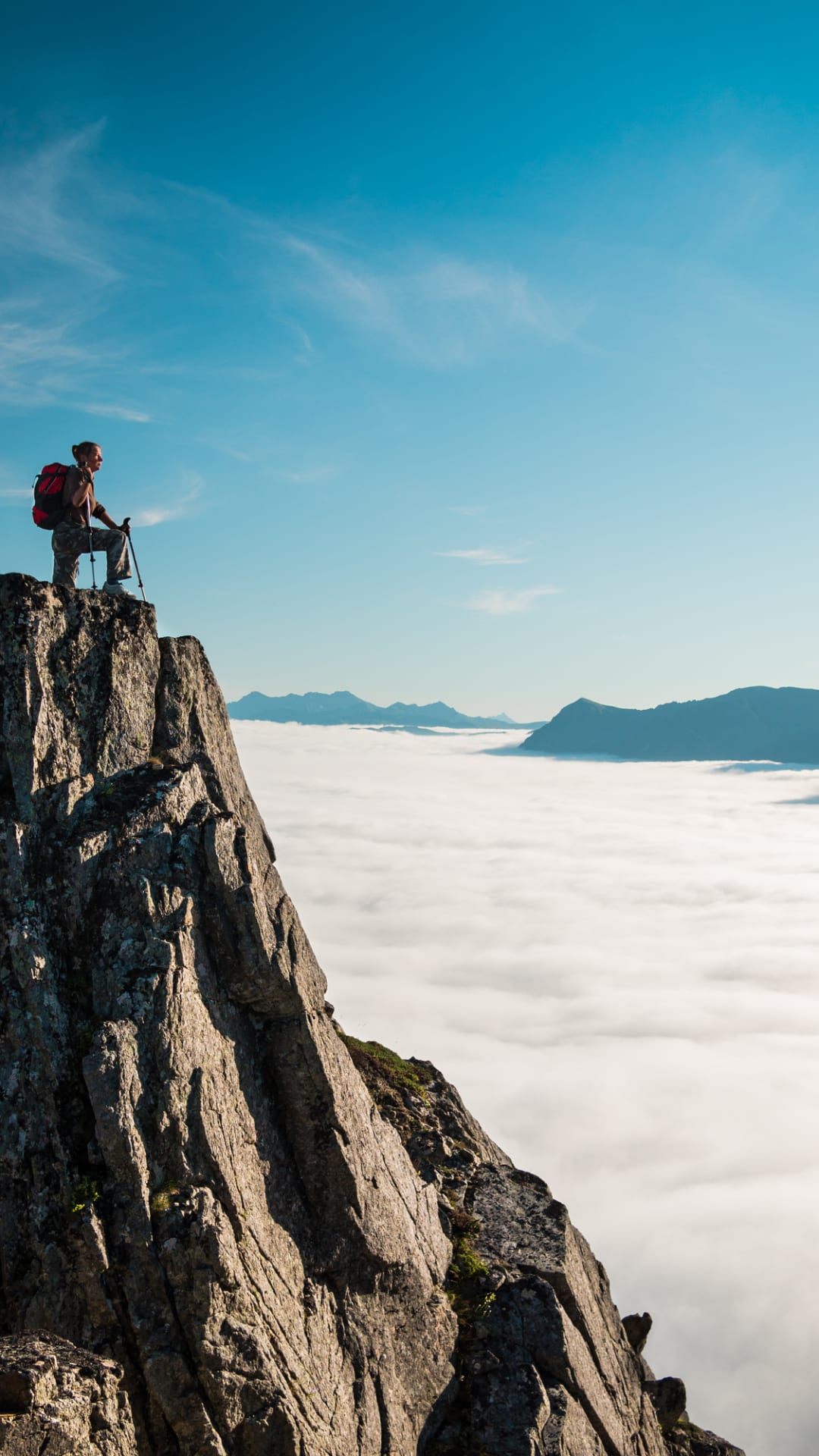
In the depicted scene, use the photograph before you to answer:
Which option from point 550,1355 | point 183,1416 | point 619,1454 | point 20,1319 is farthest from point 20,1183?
point 619,1454

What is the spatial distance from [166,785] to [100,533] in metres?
7.50

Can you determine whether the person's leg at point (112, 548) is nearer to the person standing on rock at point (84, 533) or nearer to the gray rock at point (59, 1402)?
the person standing on rock at point (84, 533)

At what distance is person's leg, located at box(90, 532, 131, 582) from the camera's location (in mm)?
22469

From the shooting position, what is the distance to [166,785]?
2016 centimetres

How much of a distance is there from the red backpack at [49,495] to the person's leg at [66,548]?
35 cm

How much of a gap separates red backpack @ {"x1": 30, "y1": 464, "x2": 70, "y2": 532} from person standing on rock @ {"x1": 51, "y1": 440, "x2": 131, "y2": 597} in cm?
17

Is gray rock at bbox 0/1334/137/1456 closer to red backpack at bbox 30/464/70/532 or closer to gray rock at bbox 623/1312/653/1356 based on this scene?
red backpack at bbox 30/464/70/532

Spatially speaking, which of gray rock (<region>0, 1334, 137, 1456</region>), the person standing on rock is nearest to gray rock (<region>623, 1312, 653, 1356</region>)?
gray rock (<region>0, 1334, 137, 1456</region>)

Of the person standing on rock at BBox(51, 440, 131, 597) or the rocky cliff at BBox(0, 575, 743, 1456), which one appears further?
the person standing on rock at BBox(51, 440, 131, 597)

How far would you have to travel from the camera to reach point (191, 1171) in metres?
16.5

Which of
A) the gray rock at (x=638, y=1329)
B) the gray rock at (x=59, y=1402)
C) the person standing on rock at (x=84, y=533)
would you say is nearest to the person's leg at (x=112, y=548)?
the person standing on rock at (x=84, y=533)

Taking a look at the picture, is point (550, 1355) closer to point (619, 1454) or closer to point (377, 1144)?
point (619, 1454)

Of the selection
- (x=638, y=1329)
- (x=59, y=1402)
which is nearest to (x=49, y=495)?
(x=59, y=1402)

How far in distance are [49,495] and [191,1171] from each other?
54.2 feet
